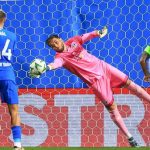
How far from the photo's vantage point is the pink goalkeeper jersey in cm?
729

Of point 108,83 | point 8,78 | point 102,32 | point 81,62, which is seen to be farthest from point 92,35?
point 8,78

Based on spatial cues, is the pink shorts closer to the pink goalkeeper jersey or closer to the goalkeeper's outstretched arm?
the pink goalkeeper jersey

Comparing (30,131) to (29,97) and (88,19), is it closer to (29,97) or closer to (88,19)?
(29,97)

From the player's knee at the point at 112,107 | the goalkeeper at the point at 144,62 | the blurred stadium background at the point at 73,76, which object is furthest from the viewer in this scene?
the blurred stadium background at the point at 73,76

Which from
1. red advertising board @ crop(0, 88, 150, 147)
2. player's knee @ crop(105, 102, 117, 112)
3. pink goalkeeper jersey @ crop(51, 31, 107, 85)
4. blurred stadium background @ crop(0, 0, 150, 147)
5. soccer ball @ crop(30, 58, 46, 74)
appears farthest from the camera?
red advertising board @ crop(0, 88, 150, 147)

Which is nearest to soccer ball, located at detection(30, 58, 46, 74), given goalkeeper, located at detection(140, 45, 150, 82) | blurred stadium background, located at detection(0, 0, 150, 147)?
blurred stadium background, located at detection(0, 0, 150, 147)

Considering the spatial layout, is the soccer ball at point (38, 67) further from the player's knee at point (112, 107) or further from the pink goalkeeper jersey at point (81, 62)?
the player's knee at point (112, 107)

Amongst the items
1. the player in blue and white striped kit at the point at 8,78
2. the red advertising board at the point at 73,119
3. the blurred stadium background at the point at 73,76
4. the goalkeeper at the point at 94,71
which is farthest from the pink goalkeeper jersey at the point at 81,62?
the player in blue and white striped kit at the point at 8,78

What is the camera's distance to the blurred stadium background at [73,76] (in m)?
7.50

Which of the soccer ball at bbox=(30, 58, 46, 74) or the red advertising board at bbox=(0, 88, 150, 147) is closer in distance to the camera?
the soccer ball at bbox=(30, 58, 46, 74)

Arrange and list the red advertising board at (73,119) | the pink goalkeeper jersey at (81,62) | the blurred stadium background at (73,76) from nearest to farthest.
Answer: the pink goalkeeper jersey at (81,62) → the blurred stadium background at (73,76) → the red advertising board at (73,119)

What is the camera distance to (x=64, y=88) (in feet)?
24.9

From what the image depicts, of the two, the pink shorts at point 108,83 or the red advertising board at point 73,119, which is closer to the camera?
the pink shorts at point 108,83

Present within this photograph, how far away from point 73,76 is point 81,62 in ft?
1.07
